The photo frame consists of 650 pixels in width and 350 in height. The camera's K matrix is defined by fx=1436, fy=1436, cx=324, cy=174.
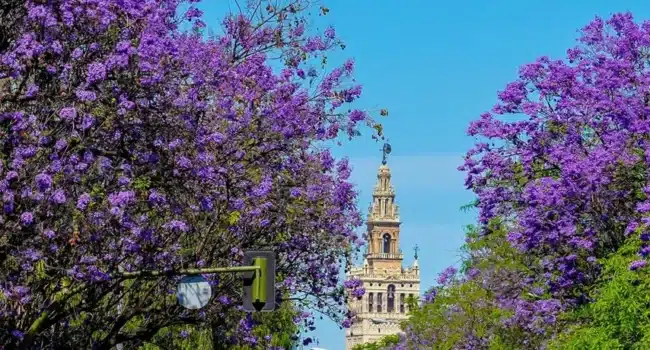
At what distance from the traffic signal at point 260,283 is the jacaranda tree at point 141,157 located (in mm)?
2112

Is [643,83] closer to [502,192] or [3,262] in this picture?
[502,192]

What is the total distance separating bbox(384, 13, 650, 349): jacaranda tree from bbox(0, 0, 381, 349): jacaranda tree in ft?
20.0

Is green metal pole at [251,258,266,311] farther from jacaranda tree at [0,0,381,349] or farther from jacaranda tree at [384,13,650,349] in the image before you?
jacaranda tree at [384,13,650,349]

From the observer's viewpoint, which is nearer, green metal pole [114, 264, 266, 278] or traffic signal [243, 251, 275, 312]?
traffic signal [243, 251, 275, 312]

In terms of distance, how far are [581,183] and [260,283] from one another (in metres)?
13.9

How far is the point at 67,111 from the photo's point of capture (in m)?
16.6

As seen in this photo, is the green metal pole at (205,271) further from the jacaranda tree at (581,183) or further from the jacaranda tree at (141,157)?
the jacaranda tree at (581,183)

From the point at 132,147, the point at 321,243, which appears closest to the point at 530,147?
the point at 321,243

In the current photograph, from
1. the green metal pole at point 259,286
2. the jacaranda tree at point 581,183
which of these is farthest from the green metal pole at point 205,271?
the jacaranda tree at point 581,183

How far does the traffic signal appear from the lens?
15.8 m

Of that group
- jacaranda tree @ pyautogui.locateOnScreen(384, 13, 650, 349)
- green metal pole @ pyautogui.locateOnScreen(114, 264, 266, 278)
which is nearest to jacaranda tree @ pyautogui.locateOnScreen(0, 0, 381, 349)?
green metal pole @ pyautogui.locateOnScreen(114, 264, 266, 278)

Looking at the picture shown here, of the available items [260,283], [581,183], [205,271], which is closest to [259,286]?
[260,283]

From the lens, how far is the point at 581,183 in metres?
28.5

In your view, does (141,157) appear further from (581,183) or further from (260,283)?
(581,183)
